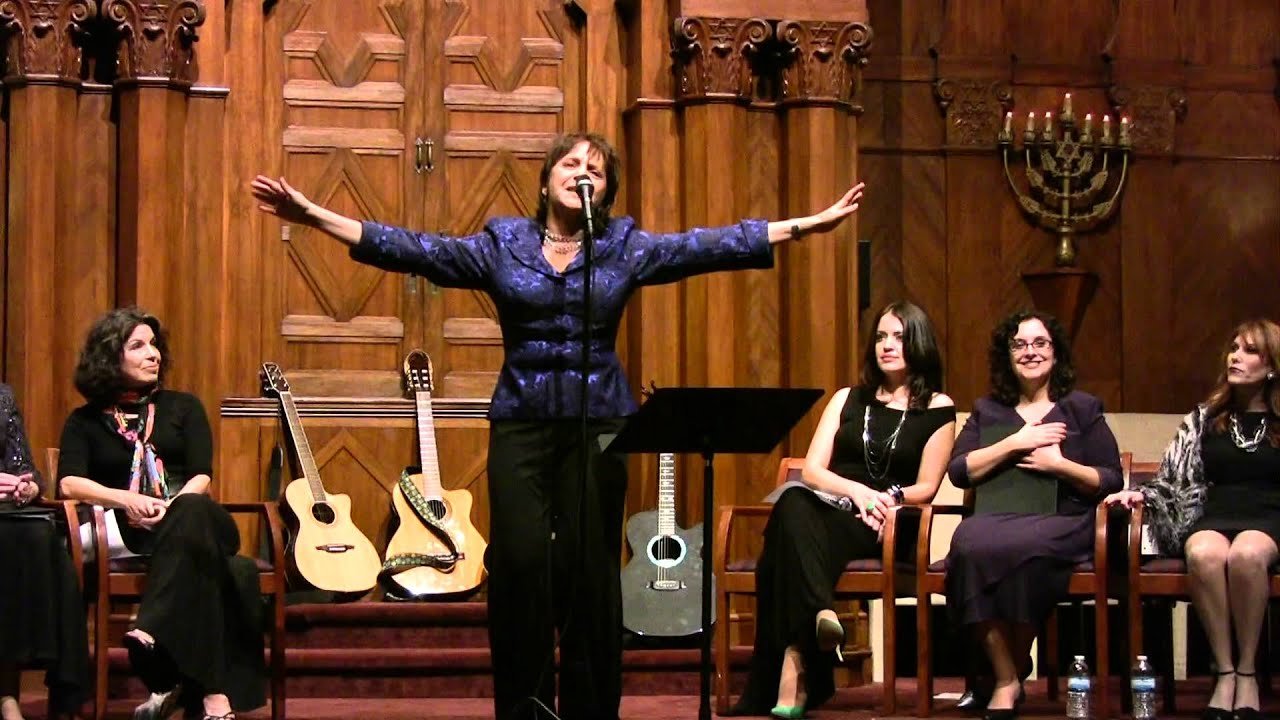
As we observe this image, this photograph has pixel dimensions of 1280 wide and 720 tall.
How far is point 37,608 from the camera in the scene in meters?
5.41

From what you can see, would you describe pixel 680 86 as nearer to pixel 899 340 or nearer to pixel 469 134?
pixel 469 134

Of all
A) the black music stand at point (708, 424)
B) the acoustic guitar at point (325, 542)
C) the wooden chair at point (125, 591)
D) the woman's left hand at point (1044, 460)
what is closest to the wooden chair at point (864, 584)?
the woman's left hand at point (1044, 460)

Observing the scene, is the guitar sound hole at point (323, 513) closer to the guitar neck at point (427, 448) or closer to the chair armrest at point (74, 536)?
the guitar neck at point (427, 448)

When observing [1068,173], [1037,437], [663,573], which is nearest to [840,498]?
[1037,437]

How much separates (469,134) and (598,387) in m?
3.35

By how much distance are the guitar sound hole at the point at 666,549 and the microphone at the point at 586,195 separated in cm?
248

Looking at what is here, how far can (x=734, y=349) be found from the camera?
750 centimetres

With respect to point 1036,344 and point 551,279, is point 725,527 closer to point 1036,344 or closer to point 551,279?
point 1036,344

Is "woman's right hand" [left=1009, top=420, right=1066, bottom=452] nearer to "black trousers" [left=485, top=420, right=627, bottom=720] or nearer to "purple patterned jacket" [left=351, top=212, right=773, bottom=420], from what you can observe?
"purple patterned jacket" [left=351, top=212, right=773, bottom=420]

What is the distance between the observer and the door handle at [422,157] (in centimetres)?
779

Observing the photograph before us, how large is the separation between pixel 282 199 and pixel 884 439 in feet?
7.72

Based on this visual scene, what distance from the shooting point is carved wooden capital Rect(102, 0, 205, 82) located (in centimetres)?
711

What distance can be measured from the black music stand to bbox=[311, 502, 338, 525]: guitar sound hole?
2597 millimetres

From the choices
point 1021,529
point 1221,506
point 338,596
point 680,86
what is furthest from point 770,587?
point 680,86
